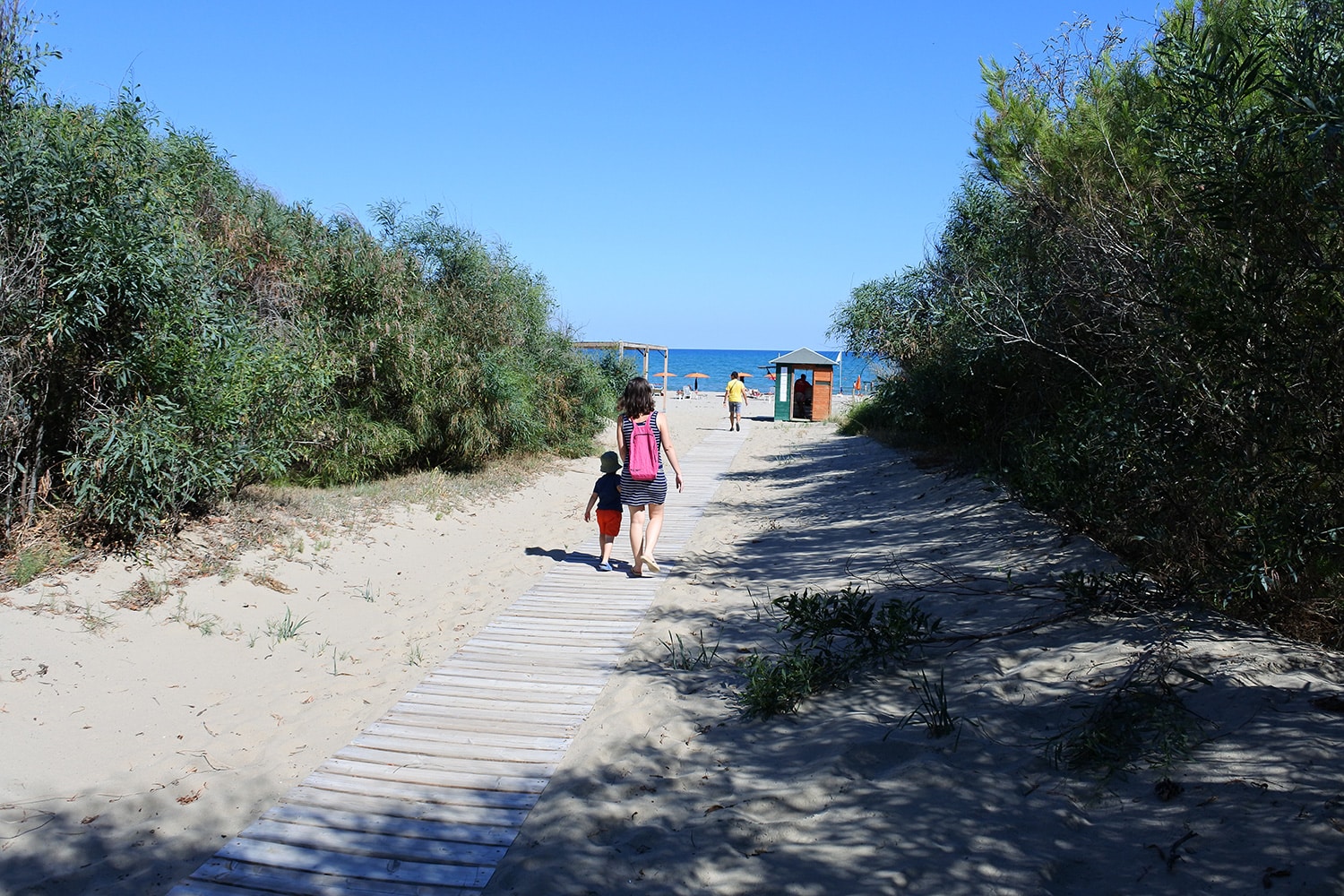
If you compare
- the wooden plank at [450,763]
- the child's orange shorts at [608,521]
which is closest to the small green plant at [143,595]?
the wooden plank at [450,763]

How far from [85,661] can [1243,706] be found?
608 centimetres

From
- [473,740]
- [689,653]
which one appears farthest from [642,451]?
[473,740]

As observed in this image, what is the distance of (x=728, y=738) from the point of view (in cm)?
466

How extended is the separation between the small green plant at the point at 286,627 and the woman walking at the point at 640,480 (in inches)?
109

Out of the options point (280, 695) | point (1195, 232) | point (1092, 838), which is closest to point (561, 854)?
point (1092, 838)

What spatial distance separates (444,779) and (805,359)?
83.4 ft

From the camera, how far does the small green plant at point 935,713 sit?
4230mm

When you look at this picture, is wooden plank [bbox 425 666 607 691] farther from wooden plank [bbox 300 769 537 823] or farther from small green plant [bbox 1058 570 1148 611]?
small green plant [bbox 1058 570 1148 611]

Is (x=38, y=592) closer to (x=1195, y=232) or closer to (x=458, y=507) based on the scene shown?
(x=458, y=507)

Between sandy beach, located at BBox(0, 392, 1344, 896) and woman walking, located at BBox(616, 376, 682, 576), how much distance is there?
1.97ft

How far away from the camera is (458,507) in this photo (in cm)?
1123

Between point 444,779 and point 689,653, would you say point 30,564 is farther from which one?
point 689,653

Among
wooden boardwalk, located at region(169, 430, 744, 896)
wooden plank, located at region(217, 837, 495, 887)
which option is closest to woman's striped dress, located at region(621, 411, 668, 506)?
wooden boardwalk, located at region(169, 430, 744, 896)

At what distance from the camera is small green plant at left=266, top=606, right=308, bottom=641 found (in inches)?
254
